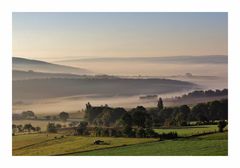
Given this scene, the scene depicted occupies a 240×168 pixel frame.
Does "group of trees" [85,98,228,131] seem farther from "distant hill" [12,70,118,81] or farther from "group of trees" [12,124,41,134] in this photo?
"group of trees" [12,124,41,134]

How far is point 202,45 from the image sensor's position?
6.53 metres

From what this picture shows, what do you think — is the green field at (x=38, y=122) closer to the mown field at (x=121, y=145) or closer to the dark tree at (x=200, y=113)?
the mown field at (x=121, y=145)

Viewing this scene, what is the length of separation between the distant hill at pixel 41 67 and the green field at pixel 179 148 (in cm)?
58

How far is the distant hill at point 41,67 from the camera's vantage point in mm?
6453


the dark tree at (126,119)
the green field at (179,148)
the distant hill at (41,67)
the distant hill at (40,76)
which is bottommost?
the green field at (179,148)

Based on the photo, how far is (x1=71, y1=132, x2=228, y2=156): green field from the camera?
648 cm

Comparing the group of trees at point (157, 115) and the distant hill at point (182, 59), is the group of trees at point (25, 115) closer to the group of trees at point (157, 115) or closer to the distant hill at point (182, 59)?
the group of trees at point (157, 115)

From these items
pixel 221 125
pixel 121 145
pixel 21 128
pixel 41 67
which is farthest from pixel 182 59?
pixel 21 128

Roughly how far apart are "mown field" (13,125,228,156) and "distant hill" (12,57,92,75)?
0.46 m

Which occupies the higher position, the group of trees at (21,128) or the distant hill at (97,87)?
the distant hill at (97,87)

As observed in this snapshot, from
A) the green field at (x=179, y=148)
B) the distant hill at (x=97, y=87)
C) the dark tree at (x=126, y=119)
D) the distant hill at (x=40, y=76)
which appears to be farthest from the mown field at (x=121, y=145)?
the distant hill at (x=40, y=76)

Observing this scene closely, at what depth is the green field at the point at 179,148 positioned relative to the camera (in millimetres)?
6480
